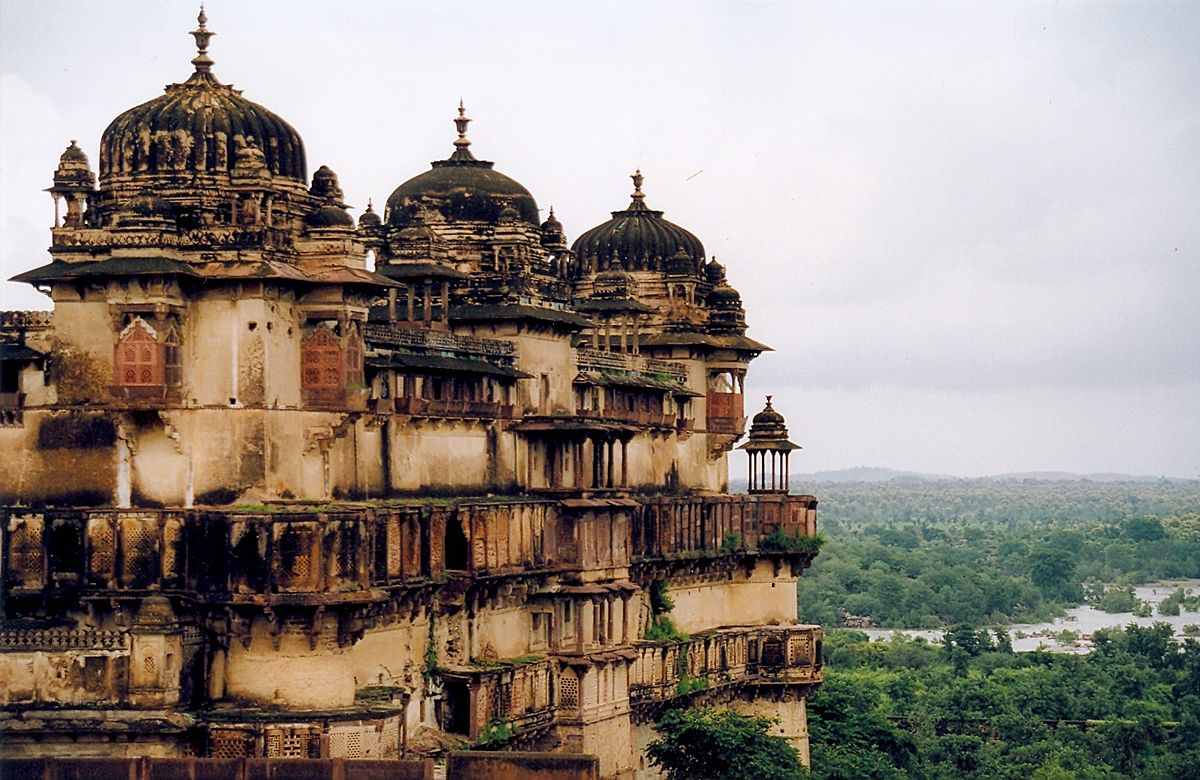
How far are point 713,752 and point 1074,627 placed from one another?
83.6m

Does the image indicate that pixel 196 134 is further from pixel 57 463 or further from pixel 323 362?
pixel 57 463

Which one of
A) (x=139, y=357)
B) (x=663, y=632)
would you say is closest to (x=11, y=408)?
(x=139, y=357)

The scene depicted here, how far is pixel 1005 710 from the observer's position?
9106 cm

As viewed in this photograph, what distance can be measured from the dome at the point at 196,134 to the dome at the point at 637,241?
21.0 meters

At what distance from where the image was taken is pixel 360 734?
45.2 meters

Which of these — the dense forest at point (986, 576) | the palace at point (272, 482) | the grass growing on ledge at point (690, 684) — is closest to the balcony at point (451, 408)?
the palace at point (272, 482)

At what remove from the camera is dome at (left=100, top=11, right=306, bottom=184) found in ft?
151

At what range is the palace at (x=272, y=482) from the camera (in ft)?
145

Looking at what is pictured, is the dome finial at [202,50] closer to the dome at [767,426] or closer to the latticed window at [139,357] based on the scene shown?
the latticed window at [139,357]

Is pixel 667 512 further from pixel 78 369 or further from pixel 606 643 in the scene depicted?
pixel 78 369

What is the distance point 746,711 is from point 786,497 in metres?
5.85

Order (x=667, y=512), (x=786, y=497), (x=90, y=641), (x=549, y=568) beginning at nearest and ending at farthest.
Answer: (x=90, y=641), (x=549, y=568), (x=667, y=512), (x=786, y=497)

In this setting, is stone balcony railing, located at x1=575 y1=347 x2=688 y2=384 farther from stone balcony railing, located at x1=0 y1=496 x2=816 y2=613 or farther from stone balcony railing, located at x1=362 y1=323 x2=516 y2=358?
stone balcony railing, located at x1=0 y1=496 x2=816 y2=613

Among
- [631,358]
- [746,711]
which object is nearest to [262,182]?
[631,358]
